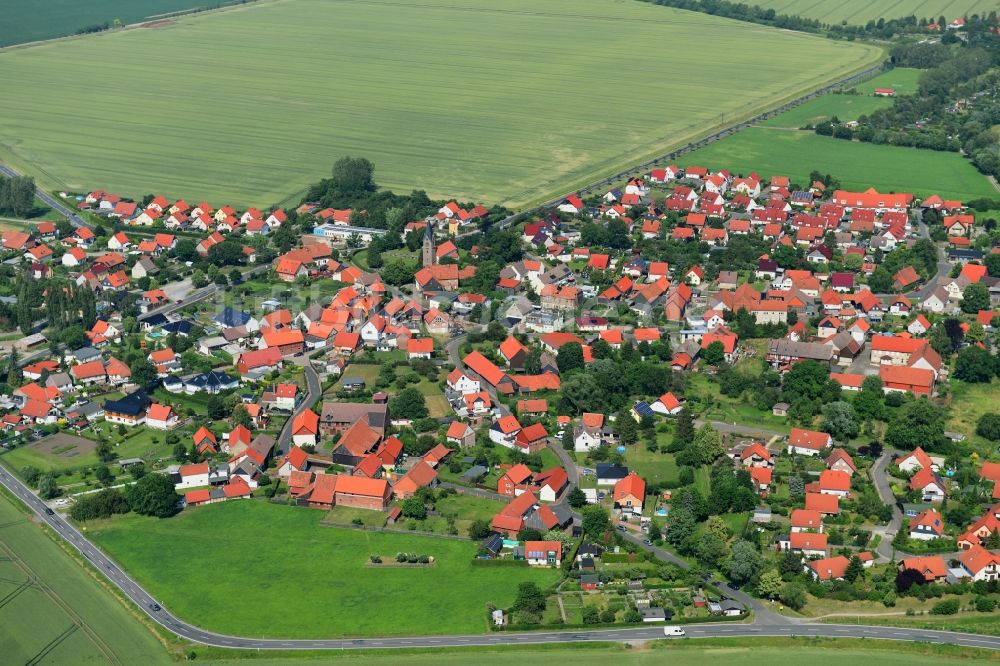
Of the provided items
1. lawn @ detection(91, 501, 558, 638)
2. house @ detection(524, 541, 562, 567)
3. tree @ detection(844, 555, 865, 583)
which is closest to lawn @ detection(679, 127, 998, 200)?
tree @ detection(844, 555, 865, 583)

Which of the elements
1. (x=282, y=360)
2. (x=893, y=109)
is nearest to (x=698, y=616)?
(x=282, y=360)

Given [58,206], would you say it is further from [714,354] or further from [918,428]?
[918,428]

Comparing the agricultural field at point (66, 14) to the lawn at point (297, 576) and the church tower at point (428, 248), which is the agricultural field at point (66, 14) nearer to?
the church tower at point (428, 248)

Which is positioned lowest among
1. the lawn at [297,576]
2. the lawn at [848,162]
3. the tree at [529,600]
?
the lawn at [297,576]

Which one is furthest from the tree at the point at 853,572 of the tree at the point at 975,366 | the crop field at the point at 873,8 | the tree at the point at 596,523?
the crop field at the point at 873,8

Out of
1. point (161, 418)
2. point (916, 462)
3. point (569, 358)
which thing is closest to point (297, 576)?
point (161, 418)

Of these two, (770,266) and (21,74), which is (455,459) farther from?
(21,74)

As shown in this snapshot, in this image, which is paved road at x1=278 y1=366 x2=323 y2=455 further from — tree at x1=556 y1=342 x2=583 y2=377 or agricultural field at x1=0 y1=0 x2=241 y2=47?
agricultural field at x1=0 y1=0 x2=241 y2=47
